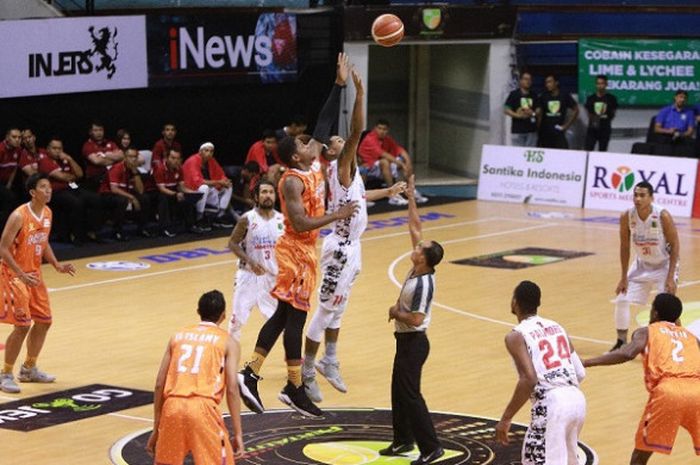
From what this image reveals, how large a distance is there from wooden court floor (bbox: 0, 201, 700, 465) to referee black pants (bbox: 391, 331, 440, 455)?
5.42 feet

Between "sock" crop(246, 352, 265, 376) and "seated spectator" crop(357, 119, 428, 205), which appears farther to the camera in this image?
"seated spectator" crop(357, 119, 428, 205)

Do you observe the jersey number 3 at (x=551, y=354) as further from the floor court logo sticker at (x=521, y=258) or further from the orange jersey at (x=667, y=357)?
the floor court logo sticker at (x=521, y=258)

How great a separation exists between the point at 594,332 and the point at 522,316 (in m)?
7.70

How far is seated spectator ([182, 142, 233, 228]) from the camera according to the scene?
24344mm

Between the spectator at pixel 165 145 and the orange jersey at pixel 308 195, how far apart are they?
12.0 meters

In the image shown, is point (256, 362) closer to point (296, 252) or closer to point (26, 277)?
point (296, 252)

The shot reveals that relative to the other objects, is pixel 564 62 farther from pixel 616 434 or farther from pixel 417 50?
pixel 616 434

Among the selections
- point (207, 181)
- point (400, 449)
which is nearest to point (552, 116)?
point (207, 181)

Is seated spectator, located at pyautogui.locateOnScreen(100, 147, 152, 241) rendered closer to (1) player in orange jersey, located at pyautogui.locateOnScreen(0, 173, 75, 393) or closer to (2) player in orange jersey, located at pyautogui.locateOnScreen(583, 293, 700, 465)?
(1) player in orange jersey, located at pyautogui.locateOnScreen(0, 173, 75, 393)

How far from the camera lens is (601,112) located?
2966cm

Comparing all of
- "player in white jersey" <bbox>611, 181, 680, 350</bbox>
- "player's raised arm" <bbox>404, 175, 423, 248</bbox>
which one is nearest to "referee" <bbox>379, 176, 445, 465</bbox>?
"player's raised arm" <bbox>404, 175, 423, 248</bbox>

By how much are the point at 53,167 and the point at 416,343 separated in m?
12.5

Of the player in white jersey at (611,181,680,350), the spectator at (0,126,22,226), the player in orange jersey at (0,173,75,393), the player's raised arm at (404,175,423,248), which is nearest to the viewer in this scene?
the player's raised arm at (404,175,423,248)

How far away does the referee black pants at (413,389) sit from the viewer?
11.5m
